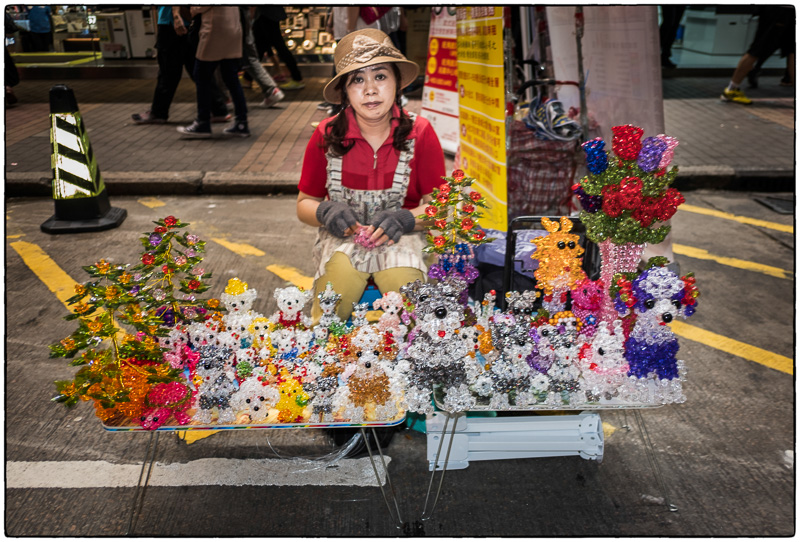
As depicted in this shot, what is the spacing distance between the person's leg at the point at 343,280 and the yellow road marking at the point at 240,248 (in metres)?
2.19

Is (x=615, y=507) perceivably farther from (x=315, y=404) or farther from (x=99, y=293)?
(x=99, y=293)

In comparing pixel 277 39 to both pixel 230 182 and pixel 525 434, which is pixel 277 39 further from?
pixel 525 434

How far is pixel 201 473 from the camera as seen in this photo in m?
2.67

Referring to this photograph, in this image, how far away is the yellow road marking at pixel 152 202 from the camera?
582cm

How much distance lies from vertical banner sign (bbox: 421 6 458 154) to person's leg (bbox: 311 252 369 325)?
3.95 metres

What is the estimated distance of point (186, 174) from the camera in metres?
6.17

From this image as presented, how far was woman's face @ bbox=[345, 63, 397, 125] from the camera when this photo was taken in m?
2.67

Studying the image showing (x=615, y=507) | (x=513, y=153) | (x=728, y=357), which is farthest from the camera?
(x=513, y=153)

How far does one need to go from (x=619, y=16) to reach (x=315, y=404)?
289 cm

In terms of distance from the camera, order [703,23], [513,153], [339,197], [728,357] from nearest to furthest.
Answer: [339,197]
[728,357]
[513,153]
[703,23]

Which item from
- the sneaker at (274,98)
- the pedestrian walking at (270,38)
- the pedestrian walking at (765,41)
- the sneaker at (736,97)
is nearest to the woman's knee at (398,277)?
the sneaker at (274,98)

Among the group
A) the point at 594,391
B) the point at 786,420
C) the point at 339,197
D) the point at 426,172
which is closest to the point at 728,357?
the point at 786,420

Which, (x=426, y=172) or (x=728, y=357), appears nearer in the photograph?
(x=426, y=172)

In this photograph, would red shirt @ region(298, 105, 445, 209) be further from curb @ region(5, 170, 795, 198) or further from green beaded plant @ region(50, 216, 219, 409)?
curb @ region(5, 170, 795, 198)
